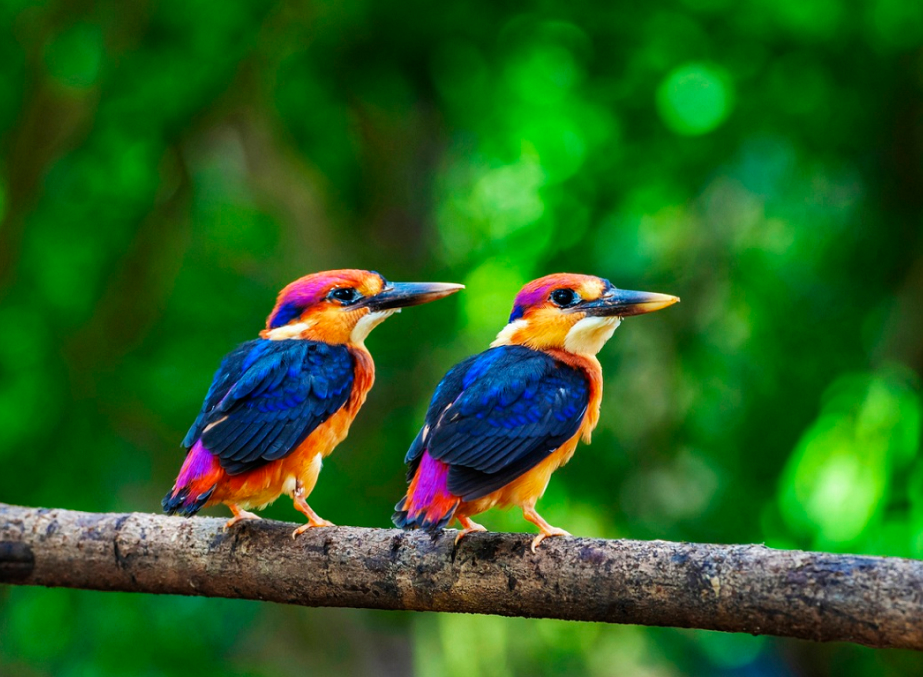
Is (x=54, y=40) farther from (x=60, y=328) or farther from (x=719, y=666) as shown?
(x=719, y=666)

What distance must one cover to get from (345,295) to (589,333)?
68cm

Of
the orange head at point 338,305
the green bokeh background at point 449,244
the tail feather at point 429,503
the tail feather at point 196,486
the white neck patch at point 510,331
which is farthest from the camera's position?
the green bokeh background at point 449,244

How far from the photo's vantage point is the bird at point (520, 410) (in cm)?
255

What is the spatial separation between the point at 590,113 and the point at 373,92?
123 centimetres

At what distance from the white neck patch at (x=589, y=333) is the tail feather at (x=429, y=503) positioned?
0.51 metres

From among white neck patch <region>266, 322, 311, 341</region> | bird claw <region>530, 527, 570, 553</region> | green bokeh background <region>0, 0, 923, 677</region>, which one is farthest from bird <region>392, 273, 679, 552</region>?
green bokeh background <region>0, 0, 923, 677</region>

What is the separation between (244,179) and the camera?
6.23 metres

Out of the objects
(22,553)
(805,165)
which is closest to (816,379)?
(805,165)

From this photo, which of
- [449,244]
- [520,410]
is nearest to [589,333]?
[520,410]

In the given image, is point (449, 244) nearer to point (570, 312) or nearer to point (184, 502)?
point (570, 312)

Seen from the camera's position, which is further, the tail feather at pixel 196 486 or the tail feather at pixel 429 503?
the tail feather at pixel 196 486

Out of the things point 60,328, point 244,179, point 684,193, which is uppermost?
point 684,193

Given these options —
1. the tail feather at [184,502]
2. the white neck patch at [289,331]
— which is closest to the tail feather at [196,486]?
the tail feather at [184,502]

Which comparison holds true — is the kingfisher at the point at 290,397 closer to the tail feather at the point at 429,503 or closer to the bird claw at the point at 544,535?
the tail feather at the point at 429,503
